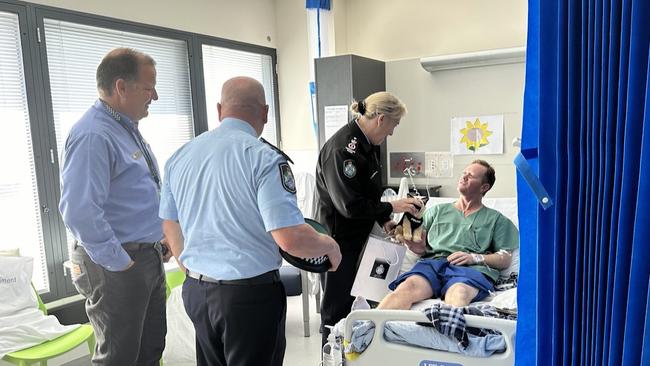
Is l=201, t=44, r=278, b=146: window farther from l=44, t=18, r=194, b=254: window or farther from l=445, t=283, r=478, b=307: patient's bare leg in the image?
l=445, t=283, r=478, b=307: patient's bare leg

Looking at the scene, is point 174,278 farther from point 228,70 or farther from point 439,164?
point 439,164

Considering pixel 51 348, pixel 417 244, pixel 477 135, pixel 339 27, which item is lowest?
pixel 51 348

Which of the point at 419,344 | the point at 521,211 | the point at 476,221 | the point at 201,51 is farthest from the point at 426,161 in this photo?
the point at 521,211

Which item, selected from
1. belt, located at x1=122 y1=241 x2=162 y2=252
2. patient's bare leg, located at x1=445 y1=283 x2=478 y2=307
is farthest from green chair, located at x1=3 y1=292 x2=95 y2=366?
patient's bare leg, located at x1=445 y1=283 x2=478 y2=307

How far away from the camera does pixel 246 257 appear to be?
1.54m

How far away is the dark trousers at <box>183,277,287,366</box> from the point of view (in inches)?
A: 61.4

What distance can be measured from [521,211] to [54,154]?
3191mm

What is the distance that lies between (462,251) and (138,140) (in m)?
1.74

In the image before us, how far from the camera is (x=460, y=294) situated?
87.9 inches

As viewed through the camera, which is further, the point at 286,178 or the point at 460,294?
the point at 460,294

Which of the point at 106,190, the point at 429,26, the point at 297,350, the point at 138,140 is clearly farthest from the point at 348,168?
the point at 429,26

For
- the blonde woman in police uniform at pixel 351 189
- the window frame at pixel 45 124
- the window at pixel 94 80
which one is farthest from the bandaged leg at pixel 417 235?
the window frame at pixel 45 124

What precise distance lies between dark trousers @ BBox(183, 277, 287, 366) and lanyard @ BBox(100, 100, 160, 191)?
22.4 inches

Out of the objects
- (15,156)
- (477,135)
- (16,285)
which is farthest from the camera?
(477,135)
